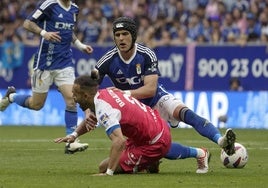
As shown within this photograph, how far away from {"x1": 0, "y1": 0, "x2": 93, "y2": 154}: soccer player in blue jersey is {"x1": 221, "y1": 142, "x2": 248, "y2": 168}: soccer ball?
3990 mm

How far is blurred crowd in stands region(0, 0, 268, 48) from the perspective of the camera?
27.4m

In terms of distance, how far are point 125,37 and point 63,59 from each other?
417cm

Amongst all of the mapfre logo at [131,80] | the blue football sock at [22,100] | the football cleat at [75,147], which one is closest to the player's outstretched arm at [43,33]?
the blue football sock at [22,100]

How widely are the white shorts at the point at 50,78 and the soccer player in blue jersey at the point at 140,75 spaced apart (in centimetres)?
336

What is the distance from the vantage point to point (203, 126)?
1338cm

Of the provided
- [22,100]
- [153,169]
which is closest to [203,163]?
[153,169]

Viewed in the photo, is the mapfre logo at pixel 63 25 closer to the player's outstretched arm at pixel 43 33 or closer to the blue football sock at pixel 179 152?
the player's outstretched arm at pixel 43 33

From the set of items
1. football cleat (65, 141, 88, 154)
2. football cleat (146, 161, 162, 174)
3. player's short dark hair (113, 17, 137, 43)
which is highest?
player's short dark hair (113, 17, 137, 43)

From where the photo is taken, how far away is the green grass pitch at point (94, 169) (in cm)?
1147

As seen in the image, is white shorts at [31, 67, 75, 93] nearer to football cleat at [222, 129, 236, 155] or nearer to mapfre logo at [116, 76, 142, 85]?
mapfre logo at [116, 76, 142, 85]

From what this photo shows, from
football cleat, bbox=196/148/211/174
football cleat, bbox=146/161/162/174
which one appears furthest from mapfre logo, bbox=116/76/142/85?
football cleat, bbox=196/148/211/174

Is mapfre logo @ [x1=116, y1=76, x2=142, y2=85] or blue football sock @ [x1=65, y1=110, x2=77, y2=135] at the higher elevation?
mapfre logo @ [x1=116, y1=76, x2=142, y2=85]

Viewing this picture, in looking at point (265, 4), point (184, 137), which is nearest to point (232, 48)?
point (265, 4)

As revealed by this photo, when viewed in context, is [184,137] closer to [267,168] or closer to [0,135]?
[0,135]
